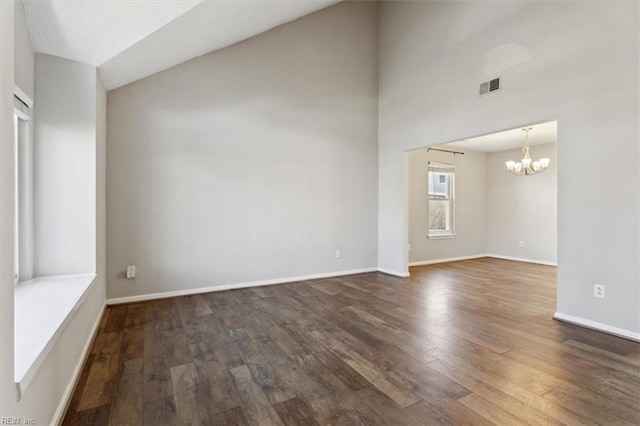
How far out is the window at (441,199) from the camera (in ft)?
22.0

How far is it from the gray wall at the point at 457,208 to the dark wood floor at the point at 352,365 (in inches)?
102

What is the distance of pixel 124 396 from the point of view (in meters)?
1.88

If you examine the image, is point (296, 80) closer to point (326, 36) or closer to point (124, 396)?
point (326, 36)

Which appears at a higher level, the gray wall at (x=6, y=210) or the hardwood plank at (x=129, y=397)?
the gray wall at (x=6, y=210)

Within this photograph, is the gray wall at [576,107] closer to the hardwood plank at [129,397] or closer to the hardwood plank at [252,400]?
the hardwood plank at [252,400]

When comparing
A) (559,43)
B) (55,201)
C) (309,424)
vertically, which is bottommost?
(309,424)

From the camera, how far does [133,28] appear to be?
227 cm

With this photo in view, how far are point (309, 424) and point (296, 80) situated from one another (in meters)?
4.45

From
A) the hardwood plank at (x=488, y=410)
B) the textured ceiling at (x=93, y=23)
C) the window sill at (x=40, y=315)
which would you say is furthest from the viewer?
the textured ceiling at (x=93, y=23)

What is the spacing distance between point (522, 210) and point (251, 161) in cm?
606

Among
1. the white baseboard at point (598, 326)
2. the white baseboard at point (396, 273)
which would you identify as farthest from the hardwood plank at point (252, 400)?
the white baseboard at point (396, 273)

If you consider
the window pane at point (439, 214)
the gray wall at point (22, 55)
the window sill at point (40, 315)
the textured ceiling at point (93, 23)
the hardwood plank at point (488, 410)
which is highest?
the textured ceiling at point (93, 23)

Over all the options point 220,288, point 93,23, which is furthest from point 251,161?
point 93,23

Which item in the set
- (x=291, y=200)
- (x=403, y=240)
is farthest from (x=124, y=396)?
(x=403, y=240)
